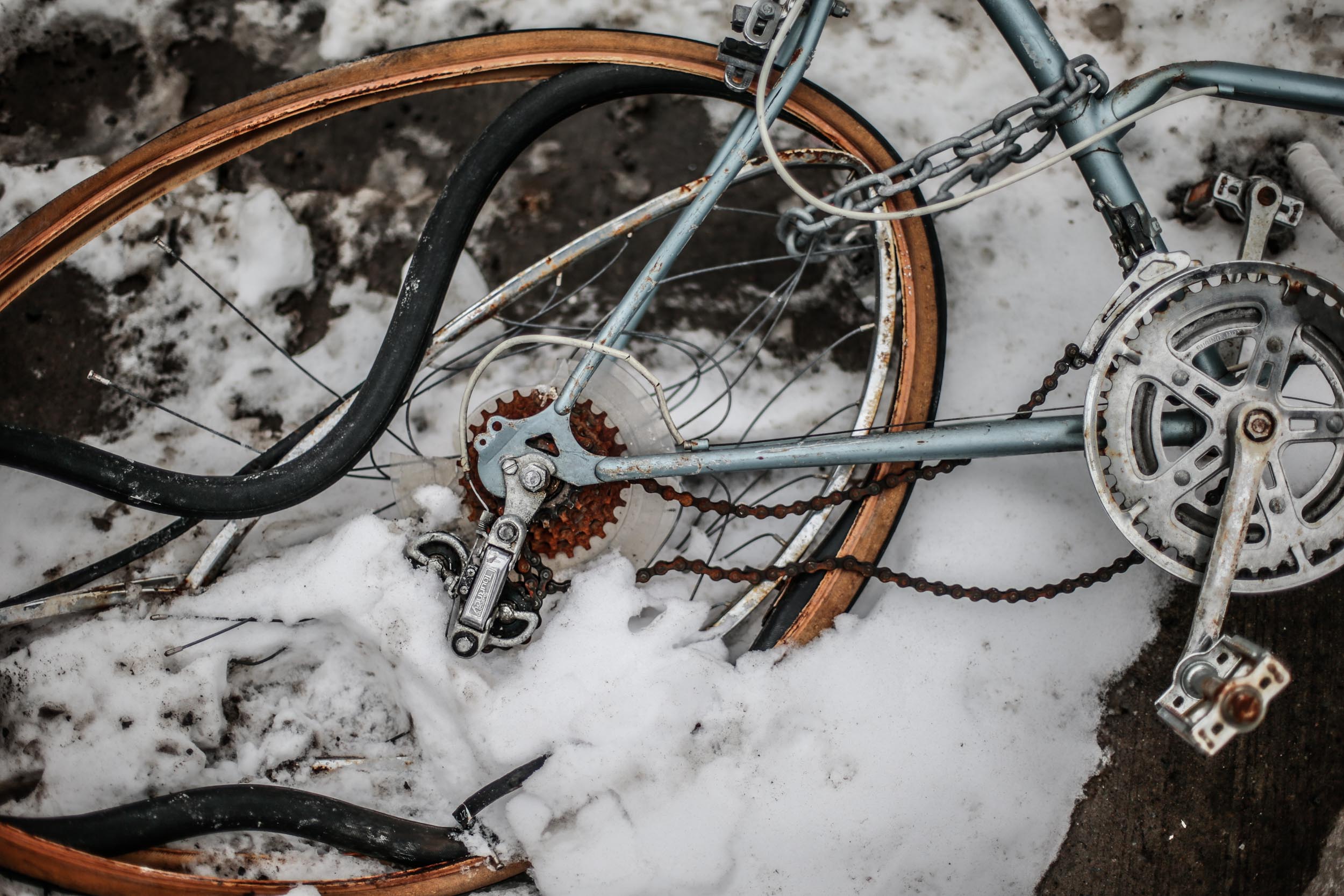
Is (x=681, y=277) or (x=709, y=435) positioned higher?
(x=681, y=277)

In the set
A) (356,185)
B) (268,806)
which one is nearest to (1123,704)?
(268,806)

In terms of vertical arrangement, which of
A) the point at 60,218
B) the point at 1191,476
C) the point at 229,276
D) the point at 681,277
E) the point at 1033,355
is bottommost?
the point at 1191,476

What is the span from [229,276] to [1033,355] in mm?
1855

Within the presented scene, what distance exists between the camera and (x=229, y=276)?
2.08 m

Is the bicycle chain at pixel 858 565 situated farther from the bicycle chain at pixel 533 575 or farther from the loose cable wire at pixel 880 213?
the loose cable wire at pixel 880 213

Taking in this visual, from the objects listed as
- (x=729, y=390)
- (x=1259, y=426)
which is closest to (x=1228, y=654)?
(x=1259, y=426)

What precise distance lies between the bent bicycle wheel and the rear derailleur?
0.35 feet

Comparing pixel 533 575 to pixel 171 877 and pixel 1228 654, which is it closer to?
pixel 171 877

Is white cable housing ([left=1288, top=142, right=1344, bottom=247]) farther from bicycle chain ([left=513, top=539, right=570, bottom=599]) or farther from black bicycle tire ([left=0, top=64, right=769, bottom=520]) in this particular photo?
bicycle chain ([left=513, top=539, right=570, bottom=599])

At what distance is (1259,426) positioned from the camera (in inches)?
56.0

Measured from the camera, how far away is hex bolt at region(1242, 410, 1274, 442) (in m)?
1.42

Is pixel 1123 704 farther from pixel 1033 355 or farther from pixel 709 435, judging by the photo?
pixel 709 435

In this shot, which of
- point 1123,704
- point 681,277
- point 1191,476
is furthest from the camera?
point 681,277

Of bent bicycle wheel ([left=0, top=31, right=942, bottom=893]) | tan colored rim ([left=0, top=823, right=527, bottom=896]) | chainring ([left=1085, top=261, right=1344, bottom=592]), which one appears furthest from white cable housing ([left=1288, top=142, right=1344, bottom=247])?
tan colored rim ([left=0, top=823, right=527, bottom=896])
